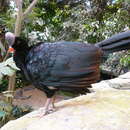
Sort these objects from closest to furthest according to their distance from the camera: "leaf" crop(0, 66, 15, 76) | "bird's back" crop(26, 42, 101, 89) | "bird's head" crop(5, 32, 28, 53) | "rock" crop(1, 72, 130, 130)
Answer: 1. "rock" crop(1, 72, 130, 130)
2. "bird's back" crop(26, 42, 101, 89)
3. "bird's head" crop(5, 32, 28, 53)
4. "leaf" crop(0, 66, 15, 76)

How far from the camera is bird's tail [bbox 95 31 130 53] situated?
7.81 ft

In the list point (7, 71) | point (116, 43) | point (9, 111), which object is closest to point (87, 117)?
point (116, 43)

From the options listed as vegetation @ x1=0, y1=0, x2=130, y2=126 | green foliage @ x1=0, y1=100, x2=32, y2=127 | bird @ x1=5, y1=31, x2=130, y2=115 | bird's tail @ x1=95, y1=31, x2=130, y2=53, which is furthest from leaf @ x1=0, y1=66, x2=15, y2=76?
vegetation @ x1=0, y1=0, x2=130, y2=126

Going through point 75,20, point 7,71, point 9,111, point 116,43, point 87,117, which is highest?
point 75,20

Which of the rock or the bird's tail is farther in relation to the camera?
the bird's tail

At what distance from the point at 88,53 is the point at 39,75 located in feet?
1.30

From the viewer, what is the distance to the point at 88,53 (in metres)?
2.23

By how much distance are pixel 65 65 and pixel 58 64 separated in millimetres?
53

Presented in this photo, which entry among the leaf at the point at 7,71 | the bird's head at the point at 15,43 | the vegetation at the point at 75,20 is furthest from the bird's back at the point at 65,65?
the vegetation at the point at 75,20

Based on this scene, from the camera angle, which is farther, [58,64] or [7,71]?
[7,71]

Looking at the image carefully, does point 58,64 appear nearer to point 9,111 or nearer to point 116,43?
point 116,43

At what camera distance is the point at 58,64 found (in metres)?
2.19

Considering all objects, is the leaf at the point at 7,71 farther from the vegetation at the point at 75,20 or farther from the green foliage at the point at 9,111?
the vegetation at the point at 75,20

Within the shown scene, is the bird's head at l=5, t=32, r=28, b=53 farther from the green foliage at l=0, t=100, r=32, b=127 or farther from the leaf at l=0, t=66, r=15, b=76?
the green foliage at l=0, t=100, r=32, b=127
